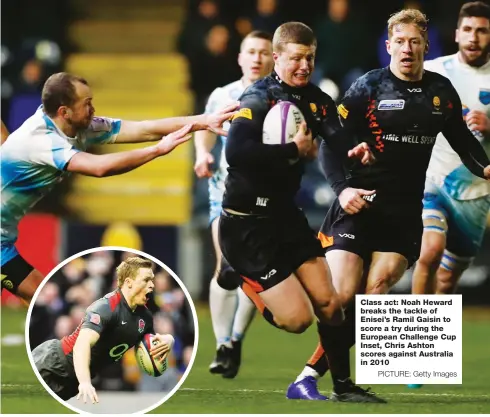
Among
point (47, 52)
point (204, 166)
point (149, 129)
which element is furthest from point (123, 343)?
point (47, 52)

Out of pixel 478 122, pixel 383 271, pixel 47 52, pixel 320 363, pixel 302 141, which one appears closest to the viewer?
pixel 302 141

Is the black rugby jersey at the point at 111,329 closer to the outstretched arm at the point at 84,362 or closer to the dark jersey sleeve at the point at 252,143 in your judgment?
Answer: the outstretched arm at the point at 84,362

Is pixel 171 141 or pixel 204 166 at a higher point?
pixel 171 141

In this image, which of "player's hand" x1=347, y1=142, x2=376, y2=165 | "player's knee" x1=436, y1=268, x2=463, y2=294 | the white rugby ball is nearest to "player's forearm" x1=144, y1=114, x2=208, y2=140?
the white rugby ball

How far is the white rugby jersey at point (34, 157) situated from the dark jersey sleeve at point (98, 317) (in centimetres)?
80

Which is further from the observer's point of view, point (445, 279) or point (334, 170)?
point (445, 279)

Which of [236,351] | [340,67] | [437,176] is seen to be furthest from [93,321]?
[340,67]

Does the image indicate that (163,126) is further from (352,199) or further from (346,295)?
(346,295)

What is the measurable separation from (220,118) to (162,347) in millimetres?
1314

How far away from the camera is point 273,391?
894 cm

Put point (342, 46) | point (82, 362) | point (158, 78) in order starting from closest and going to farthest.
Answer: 1. point (82, 362)
2. point (342, 46)
3. point (158, 78)

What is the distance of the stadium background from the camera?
14.9m

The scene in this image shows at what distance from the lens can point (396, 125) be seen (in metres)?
8.46

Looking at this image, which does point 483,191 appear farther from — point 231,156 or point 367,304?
point 231,156
